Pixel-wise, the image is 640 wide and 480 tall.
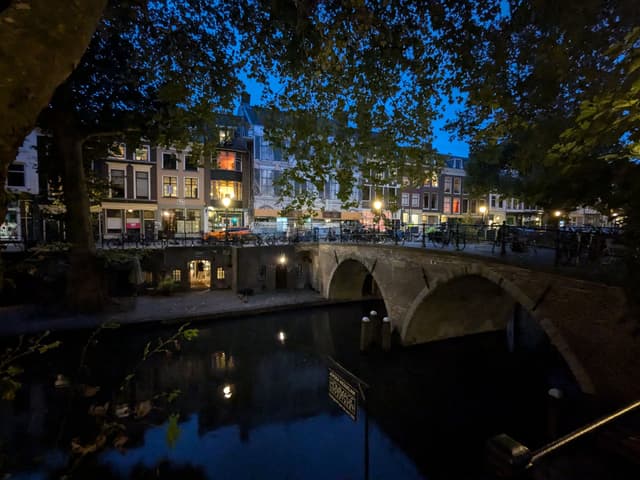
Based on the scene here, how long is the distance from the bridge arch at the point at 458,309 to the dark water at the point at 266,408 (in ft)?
1.90

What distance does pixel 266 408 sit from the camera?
8633 millimetres

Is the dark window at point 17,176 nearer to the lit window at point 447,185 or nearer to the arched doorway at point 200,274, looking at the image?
the arched doorway at point 200,274

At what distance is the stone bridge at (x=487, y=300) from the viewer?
5.99m

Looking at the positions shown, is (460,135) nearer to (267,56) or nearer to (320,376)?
(267,56)

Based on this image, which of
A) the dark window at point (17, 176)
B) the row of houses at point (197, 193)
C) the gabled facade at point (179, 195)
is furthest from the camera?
the gabled facade at point (179, 195)

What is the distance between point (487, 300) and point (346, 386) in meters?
10.6

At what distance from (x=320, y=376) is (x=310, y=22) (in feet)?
32.3

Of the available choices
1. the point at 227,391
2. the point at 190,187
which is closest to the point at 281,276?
the point at 190,187

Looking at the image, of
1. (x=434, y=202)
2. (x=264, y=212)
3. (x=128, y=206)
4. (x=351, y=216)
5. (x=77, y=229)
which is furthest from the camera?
(x=434, y=202)

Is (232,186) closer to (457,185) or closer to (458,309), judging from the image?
(458,309)

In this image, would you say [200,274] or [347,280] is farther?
[200,274]

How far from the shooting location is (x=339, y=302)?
1853cm

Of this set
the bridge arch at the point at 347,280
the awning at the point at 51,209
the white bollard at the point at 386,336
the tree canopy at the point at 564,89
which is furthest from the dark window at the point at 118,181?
the tree canopy at the point at 564,89

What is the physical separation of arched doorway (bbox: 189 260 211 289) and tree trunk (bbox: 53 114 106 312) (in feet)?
19.0
